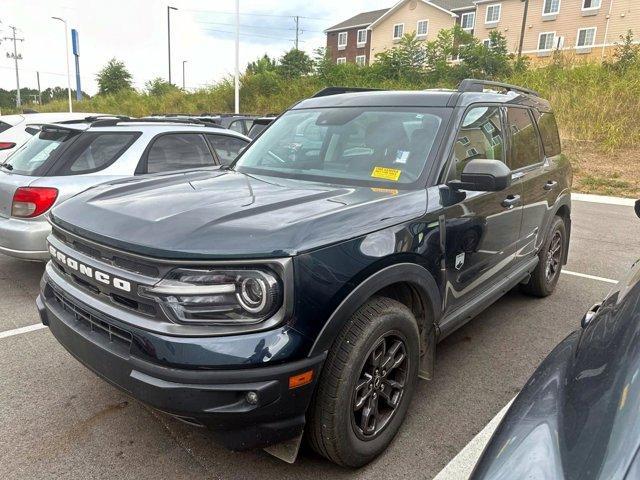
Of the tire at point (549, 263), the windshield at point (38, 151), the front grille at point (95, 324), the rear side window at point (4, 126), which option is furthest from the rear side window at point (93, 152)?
the rear side window at point (4, 126)

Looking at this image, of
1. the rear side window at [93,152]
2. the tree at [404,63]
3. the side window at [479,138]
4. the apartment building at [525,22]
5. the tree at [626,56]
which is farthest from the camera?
the apartment building at [525,22]

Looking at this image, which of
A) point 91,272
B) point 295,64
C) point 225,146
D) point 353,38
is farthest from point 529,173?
point 353,38

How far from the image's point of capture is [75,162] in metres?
4.71

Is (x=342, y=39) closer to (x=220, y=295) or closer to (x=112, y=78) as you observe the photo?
(x=112, y=78)

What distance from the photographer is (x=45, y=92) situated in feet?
279

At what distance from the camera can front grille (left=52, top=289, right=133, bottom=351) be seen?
6.75 feet

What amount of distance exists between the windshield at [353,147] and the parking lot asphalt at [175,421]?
4.70 feet

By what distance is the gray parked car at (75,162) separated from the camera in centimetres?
439

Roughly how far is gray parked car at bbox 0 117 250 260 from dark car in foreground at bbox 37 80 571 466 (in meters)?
1.97

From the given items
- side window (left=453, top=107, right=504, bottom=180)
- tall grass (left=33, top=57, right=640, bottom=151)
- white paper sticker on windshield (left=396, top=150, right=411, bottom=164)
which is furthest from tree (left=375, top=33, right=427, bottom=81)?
white paper sticker on windshield (left=396, top=150, right=411, bottom=164)

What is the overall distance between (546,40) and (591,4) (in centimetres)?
388

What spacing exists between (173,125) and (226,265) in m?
4.19

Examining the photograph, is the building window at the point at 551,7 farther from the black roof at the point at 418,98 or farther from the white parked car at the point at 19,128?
the black roof at the point at 418,98

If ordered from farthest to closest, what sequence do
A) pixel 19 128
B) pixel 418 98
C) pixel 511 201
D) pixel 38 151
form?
pixel 19 128 → pixel 38 151 → pixel 511 201 → pixel 418 98
